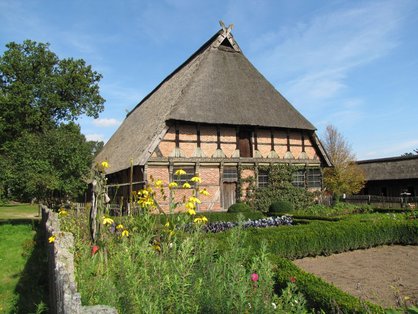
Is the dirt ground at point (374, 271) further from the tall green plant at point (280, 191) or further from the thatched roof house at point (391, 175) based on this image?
the thatched roof house at point (391, 175)

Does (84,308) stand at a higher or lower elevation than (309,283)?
higher

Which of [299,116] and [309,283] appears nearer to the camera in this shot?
[309,283]

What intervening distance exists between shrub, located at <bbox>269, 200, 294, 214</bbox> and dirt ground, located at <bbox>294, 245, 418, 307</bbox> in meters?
7.12

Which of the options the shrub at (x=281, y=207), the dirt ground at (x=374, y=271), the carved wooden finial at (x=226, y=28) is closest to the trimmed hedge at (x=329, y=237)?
the dirt ground at (x=374, y=271)

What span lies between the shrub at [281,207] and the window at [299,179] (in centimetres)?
247

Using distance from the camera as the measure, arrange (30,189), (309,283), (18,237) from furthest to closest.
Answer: (30,189), (18,237), (309,283)

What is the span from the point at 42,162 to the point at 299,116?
14371mm

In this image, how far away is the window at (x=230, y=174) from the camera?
18953 millimetres

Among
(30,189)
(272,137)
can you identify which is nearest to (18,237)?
(30,189)

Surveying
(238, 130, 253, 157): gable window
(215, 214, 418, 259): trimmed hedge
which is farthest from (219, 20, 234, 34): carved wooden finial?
(215, 214, 418, 259): trimmed hedge

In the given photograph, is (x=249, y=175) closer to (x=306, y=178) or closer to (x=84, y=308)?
(x=306, y=178)

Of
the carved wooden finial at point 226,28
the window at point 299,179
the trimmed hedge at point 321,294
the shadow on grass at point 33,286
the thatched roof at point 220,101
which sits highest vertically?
the carved wooden finial at point 226,28

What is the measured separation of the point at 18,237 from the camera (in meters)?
12.5

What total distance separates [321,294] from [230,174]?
14097 mm
